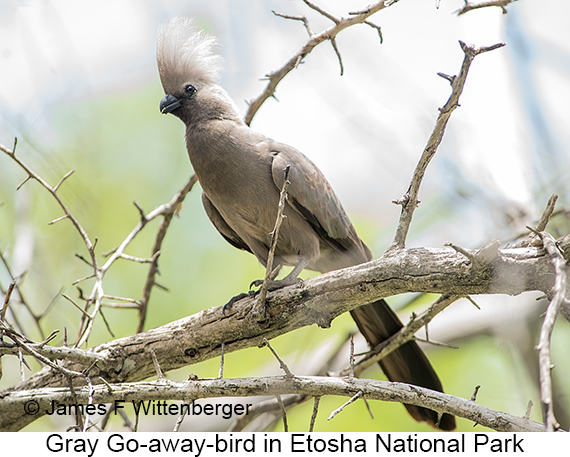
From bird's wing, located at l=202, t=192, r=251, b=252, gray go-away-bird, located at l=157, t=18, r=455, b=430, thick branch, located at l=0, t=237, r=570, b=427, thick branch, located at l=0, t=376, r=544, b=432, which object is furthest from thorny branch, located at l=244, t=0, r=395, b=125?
thick branch, located at l=0, t=376, r=544, b=432

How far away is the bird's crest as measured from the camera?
444 centimetres

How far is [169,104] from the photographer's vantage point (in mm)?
4445

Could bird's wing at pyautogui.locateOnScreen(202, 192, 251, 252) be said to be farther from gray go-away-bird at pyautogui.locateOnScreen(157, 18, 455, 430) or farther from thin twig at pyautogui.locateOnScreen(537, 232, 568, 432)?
thin twig at pyautogui.locateOnScreen(537, 232, 568, 432)

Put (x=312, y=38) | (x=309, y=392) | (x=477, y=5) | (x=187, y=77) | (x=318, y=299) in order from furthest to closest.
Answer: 1. (x=187, y=77)
2. (x=312, y=38)
3. (x=318, y=299)
4. (x=477, y=5)
5. (x=309, y=392)

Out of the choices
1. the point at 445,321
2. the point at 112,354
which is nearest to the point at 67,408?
the point at 112,354

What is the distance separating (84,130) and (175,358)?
3239mm

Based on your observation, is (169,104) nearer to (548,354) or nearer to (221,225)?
(221,225)

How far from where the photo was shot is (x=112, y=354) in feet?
11.8

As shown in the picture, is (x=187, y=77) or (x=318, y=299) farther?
(x=187, y=77)

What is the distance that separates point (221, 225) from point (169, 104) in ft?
3.58

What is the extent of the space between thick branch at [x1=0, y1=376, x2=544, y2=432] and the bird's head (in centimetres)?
229

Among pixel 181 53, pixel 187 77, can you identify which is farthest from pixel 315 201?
pixel 181 53

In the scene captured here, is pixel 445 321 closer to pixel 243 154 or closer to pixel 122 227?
pixel 243 154
